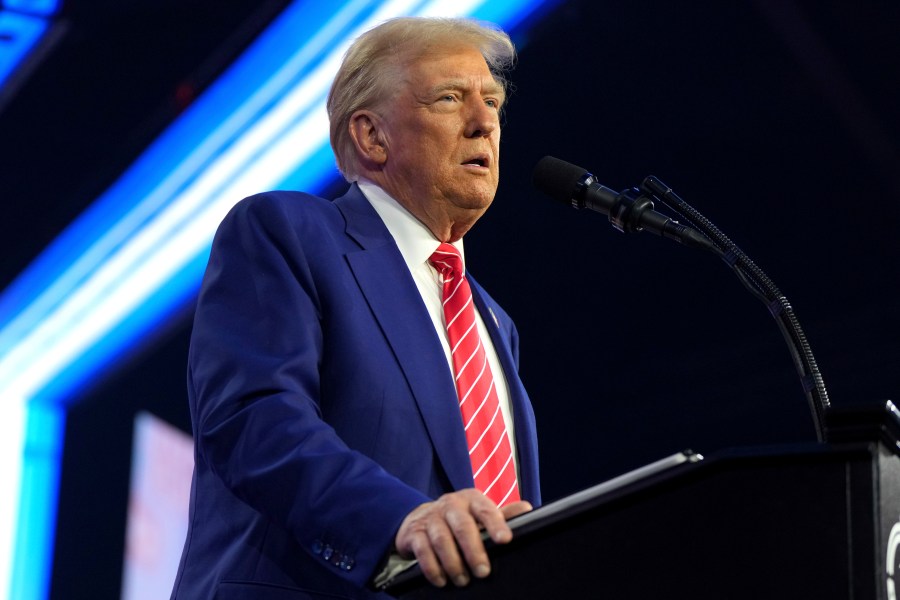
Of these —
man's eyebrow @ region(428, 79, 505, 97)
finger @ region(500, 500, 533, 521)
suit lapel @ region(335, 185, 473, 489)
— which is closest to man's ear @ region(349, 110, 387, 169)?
man's eyebrow @ region(428, 79, 505, 97)

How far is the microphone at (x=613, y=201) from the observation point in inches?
63.6

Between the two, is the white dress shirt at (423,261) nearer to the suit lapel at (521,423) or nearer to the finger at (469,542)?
the suit lapel at (521,423)

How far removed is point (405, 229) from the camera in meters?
1.80

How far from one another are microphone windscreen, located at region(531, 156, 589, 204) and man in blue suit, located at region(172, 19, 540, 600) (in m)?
0.12

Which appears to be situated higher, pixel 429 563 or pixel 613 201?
pixel 613 201

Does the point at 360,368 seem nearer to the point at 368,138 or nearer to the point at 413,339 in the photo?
the point at 413,339

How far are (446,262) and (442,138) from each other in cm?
21

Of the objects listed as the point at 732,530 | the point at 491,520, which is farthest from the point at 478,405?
the point at 732,530

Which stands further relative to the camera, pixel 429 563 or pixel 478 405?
pixel 478 405

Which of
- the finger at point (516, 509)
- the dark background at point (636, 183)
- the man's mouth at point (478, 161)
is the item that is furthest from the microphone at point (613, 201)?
the dark background at point (636, 183)

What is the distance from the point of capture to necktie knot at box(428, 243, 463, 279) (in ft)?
5.79

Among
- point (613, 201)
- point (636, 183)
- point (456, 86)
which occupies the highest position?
point (636, 183)

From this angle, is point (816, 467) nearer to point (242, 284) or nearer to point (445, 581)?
point (445, 581)

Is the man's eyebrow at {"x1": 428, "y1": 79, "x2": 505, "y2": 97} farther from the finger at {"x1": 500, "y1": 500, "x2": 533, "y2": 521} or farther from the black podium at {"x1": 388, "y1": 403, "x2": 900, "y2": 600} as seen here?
the black podium at {"x1": 388, "y1": 403, "x2": 900, "y2": 600}
